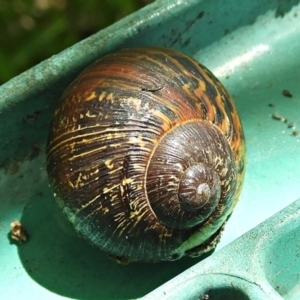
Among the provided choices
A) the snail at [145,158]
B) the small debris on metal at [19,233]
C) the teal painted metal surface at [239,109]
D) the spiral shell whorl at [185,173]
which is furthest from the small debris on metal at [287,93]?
the small debris on metal at [19,233]

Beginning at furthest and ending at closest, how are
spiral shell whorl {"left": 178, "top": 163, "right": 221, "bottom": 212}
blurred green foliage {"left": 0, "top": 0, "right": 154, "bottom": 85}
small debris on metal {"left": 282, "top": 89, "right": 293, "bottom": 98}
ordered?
blurred green foliage {"left": 0, "top": 0, "right": 154, "bottom": 85}, small debris on metal {"left": 282, "top": 89, "right": 293, "bottom": 98}, spiral shell whorl {"left": 178, "top": 163, "right": 221, "bottom": 212}

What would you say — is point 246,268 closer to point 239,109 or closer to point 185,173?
point 185,173

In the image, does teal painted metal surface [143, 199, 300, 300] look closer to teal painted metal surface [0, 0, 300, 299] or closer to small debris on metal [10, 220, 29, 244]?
teal painted metal surface [0, 0, 300, 299]

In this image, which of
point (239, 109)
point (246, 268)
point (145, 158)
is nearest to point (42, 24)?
point (239, 109)

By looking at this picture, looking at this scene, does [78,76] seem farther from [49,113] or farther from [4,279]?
[4,279]

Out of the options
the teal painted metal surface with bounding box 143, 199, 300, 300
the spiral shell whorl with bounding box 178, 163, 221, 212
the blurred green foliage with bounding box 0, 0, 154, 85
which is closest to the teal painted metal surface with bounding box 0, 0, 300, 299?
the teal painted metal surface with bounding box 143, 199, 300, 300
